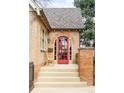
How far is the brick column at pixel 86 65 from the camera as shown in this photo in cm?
1254

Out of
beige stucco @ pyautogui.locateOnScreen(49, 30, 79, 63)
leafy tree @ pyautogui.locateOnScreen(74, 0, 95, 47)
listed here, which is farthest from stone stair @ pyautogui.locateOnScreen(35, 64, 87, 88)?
leafy tree @ pyautogui.locateOnScreen(74, 0, 95, 47)

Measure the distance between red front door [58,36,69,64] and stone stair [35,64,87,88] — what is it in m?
5.78

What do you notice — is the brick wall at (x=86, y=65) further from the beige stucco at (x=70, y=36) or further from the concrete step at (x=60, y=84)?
the beige stucco at (x=70, y=36)

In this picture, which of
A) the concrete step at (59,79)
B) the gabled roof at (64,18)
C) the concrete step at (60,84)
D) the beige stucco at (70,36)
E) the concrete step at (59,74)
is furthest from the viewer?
the gabled roof at (64,18)

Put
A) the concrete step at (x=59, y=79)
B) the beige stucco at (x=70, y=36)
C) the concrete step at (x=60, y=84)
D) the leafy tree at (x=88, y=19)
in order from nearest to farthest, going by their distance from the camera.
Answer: the concrete step at (x=60, y=84), the concrete step at (x=59, y=79), the beige stucco at (x=70, y=36), the leafy tree at (x=88, y=19)

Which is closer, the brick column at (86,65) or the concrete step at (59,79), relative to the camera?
the concrete step at (59,79)

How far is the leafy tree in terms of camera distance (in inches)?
976

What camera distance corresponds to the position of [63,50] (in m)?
19.2

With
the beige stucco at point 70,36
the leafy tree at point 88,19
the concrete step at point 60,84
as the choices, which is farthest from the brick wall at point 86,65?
the leafy tree at point 88,19

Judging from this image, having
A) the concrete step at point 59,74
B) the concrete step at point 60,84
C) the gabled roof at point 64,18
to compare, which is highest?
the gabled roof at point 64,18

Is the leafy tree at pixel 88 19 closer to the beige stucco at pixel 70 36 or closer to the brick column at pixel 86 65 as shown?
the beige stucco at pixel 70 36

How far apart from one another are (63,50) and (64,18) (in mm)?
2910

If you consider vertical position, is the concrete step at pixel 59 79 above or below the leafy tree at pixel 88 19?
below

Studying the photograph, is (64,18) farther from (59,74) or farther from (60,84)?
(60,84)
